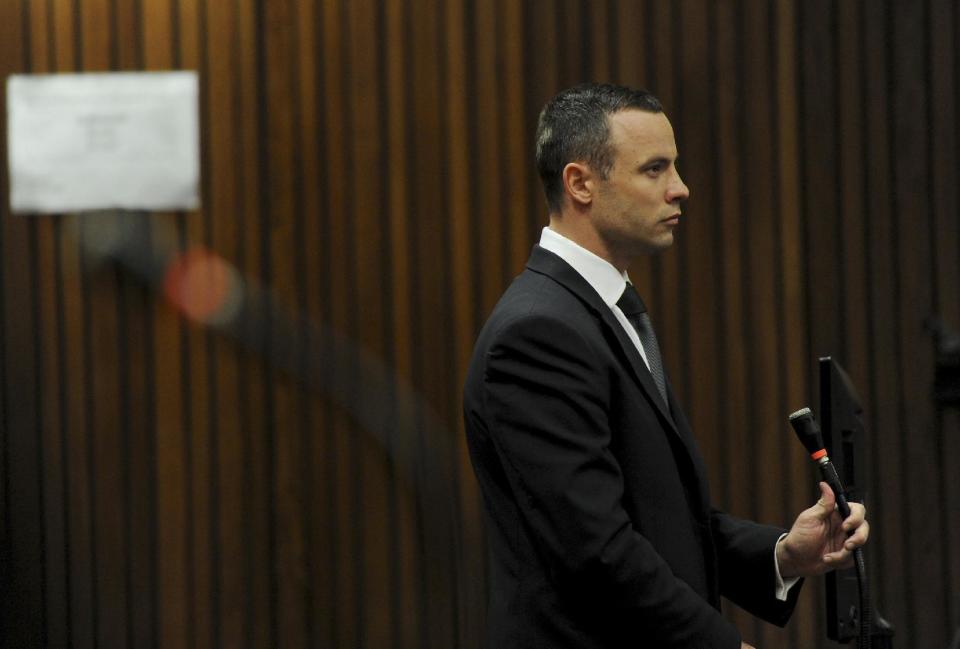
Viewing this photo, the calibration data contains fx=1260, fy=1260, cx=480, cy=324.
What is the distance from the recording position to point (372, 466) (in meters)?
3.90

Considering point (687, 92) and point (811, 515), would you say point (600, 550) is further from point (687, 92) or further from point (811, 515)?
point (687, 92)

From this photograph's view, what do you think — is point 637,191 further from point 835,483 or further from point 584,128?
point 835,483

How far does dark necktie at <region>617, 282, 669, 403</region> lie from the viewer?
2.10 m

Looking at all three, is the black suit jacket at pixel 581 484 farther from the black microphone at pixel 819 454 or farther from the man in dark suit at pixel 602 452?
the black microphone at pixel 819 454

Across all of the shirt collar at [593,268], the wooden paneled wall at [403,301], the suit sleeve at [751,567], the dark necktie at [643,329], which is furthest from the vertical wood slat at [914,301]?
the shirt collar at [593,268]

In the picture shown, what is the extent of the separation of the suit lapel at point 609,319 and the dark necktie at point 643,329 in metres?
0.09

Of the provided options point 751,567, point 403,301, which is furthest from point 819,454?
point 403,301

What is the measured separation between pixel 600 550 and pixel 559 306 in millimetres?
385

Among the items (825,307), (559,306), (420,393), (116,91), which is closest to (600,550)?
(559,306)

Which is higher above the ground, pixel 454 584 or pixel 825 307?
pixel 825 307

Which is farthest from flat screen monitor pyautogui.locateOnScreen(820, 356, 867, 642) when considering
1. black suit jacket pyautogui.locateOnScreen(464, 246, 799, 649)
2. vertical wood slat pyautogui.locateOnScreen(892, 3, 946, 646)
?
vertical wood slat pyautogui.locateOnScreen(892, 3, 946, 646)

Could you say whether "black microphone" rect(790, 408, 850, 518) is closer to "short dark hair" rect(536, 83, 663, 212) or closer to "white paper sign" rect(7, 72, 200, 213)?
"short dark hair" rect(536, 83, 663, 212)

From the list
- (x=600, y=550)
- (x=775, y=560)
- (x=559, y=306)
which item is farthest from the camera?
(x=775, y=560)

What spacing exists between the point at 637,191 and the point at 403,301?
6.33ft
